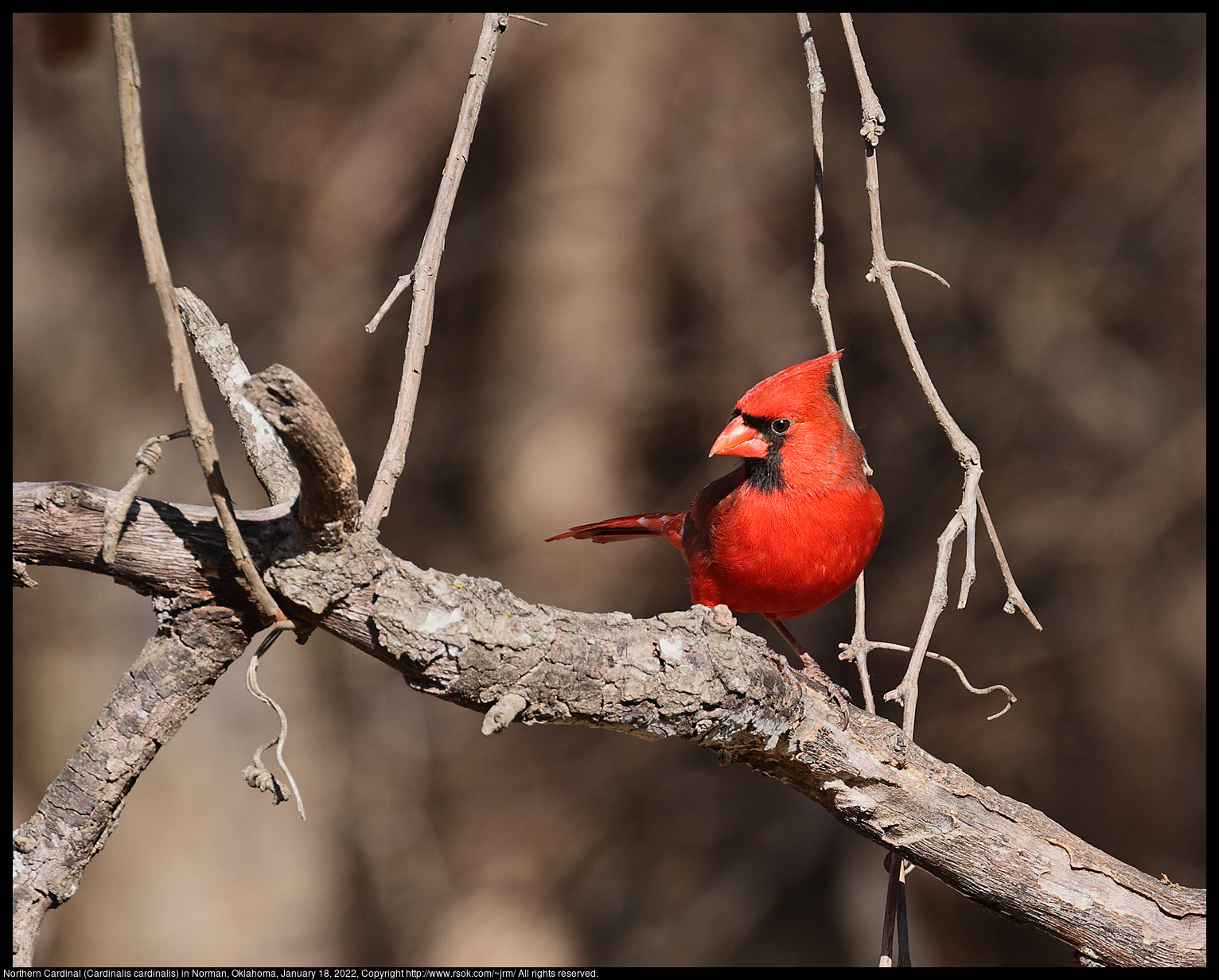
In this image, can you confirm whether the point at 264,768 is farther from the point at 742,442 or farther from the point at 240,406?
the point at 742,442

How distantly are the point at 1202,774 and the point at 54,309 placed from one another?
5.30 m

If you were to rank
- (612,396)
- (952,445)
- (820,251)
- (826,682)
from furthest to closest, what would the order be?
(612,396)
(826,682)
(820,251)
(952,445)

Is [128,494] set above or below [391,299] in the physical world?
below

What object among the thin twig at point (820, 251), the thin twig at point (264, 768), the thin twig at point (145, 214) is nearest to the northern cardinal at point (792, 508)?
the thin twig at point (820, 251)

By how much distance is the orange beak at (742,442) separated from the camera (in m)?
2.47

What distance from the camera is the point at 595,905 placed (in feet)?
17.6

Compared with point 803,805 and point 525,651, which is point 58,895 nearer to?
point 525,651

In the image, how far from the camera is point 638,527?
3.01m

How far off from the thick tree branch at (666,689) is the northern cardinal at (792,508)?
1.29ft

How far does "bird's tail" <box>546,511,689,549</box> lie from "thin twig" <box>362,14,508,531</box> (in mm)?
1262

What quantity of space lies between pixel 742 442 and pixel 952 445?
0.70 m

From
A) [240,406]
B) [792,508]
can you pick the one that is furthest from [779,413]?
[240,406]

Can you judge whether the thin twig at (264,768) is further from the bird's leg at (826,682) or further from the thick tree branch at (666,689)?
the bird's leg at (826,682)

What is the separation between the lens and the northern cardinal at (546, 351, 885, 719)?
7.83ft
